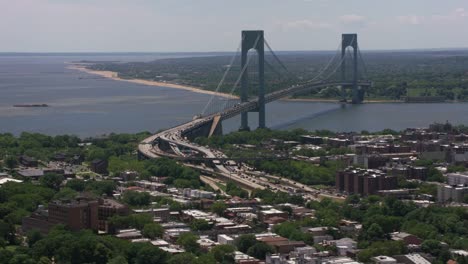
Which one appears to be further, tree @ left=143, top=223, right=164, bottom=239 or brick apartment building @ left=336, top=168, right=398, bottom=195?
brick apartment building @ left=336, top=168, right=398, bottom=195

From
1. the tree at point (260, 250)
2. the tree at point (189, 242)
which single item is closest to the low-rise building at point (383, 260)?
the tree at point (260, 250)

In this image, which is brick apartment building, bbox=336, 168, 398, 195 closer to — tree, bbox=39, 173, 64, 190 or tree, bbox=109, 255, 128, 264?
tree, bbox=39, 173, 64, 190

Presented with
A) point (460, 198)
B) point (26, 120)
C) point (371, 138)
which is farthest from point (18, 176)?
point (26, 120)

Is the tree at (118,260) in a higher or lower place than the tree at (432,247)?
higher

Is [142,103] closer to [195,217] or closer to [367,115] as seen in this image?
[367,115]

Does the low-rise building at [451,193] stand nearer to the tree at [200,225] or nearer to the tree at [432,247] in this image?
the tree at [432,247]

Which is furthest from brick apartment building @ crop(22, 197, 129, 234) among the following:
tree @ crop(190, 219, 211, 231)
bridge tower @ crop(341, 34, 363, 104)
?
bridge tower @ crop(341, 34, 363, 104)

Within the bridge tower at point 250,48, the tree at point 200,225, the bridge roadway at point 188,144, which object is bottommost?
the bridge roadway at point 188,144
